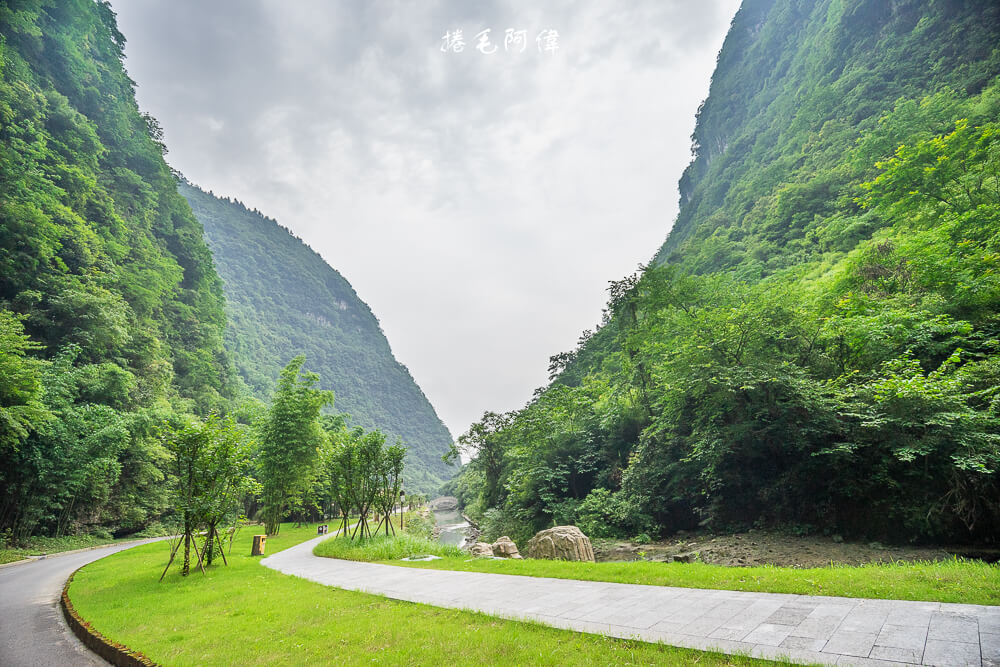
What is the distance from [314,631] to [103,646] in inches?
128

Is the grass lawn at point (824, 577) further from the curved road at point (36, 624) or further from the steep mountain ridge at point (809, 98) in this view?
→ the steep mountain ridge at point (809, 98)

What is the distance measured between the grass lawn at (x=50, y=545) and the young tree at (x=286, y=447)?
8046 mm

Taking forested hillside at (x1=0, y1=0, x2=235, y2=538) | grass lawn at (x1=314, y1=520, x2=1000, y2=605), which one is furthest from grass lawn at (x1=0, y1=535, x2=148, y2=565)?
grass lawn at (x1=314, y1=520, x2=1000, y2=605)

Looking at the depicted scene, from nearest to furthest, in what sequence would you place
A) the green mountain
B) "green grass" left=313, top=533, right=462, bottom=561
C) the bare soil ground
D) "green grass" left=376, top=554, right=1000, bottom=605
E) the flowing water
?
1. "green grass" left=376, top=554, right=1000, bottom=605
2. the bare soil ground
3. "green grass" left=313, top=533, right=462, bottom=561
4. the flowing water
5. the green mountain

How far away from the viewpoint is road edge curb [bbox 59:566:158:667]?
5117 mm

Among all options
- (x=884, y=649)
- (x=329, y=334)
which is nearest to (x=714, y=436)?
(x=884, y=649)

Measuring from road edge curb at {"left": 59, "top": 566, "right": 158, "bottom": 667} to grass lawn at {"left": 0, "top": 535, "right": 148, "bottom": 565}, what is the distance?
13.6 metres

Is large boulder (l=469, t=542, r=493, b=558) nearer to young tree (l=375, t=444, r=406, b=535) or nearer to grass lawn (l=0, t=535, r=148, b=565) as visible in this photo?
young tree (l=375, t=444, r=406, b=535)

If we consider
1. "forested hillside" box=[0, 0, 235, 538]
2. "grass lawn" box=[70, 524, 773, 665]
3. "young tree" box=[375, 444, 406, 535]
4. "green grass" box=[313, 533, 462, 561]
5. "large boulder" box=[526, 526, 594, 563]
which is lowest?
"green grass" box=[313, 533, 462, 561]

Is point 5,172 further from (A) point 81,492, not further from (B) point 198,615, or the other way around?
(B) point 198,615

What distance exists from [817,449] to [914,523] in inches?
97.5

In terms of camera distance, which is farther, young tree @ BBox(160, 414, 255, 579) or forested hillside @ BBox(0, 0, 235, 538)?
forested hillside @ BBox(0, 0, 235, 538)

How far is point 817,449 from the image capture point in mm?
11008

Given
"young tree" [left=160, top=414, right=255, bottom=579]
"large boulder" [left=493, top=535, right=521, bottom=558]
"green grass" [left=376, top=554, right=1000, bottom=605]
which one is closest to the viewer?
"green grass" [left=376, top=554, right=1000, bottom=605]
